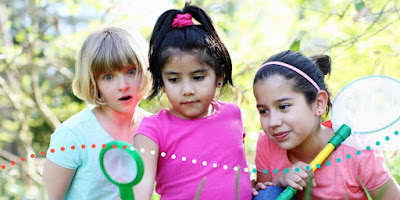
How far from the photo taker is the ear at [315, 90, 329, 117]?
1888mm

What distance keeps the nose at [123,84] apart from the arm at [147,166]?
9.9 inches

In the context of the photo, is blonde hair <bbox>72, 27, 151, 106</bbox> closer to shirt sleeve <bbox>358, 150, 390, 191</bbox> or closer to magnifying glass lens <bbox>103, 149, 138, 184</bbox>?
magnifying glass lens <bbox>103, 149, 138, 184</bbox>

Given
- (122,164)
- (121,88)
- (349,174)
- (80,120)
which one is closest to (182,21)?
(121,88)

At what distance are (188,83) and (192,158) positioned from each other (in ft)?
0.88

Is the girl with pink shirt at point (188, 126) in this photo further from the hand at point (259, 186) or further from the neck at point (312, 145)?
the neck at point (312, 145)

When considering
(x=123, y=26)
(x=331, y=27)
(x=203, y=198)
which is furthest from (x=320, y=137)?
(x=331, y=27)

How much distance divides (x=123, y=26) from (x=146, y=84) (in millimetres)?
294

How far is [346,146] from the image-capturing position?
6.20 ft

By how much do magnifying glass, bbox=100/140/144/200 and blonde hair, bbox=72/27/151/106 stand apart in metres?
0.69

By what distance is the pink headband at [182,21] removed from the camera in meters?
1.89

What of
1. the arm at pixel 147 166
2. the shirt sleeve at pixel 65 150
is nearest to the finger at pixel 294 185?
the arm at pixel 147 166

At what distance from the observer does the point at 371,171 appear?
1845mm

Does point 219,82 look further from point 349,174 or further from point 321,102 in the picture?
point 349,174

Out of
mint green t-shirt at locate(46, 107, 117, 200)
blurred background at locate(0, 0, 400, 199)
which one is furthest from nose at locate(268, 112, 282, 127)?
blurred background at locate(0, 0, 400, 199)
